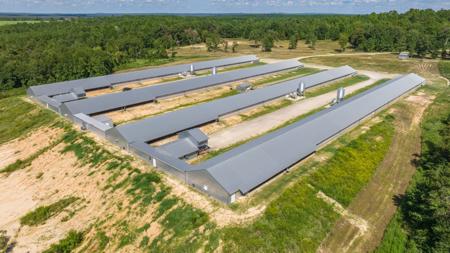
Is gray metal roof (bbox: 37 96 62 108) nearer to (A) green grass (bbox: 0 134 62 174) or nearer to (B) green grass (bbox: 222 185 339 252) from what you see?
(A) green grass (bbox: 0 134 62 174)

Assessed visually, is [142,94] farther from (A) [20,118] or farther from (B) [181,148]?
(B) [181,148]

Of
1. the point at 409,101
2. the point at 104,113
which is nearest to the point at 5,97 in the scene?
the point at 104,113

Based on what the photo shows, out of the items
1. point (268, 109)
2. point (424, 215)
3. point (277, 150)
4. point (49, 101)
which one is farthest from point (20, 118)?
point (424, 215)

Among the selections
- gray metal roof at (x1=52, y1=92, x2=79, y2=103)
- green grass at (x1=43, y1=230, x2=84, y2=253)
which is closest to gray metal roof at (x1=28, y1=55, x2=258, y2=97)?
gray metal roof at (x1=52, y1=92, x2=79, y2=103)

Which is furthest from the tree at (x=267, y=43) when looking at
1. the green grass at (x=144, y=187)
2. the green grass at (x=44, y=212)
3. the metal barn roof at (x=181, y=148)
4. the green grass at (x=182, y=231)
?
the green grass at (x=182, y=231)

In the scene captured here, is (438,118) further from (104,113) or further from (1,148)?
(1,148)

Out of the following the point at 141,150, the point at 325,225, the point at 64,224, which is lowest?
the point at 64,224
